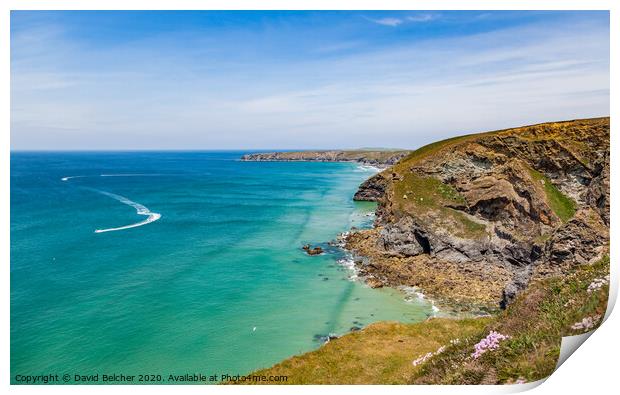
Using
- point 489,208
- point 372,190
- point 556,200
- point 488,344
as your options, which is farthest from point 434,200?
point 372,190

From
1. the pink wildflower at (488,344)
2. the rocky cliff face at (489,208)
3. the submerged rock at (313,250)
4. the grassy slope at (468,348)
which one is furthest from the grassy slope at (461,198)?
the pink wildflower at (488,344)

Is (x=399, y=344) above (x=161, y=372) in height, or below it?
above

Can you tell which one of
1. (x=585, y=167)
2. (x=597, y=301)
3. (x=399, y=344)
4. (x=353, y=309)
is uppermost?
(x=585, y=167)

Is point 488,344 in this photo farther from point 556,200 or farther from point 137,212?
point 137,212

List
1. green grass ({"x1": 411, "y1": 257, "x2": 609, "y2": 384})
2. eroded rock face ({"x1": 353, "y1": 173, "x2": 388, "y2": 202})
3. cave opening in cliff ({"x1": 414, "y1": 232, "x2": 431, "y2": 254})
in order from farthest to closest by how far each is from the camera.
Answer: eroded rock face ({"x1": 353, "y1": 173, "x2": 388, "y2": 202}), cave opening in cliff ({"x1": 414, "y1": 232, "x2": 431, "y2": 254}), green grass ({"x1": 411, "y1": 257, "x2": 609, "y2": 384})

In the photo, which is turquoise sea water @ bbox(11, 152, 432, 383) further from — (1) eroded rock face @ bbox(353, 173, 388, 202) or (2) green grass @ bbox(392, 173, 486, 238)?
(1) eroded rock face @ bbox(353, 173, 388, 202)

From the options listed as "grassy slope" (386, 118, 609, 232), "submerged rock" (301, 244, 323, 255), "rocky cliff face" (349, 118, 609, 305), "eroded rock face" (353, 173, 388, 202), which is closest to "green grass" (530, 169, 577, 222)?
"grassy slope" (386, 118, 609, 232)

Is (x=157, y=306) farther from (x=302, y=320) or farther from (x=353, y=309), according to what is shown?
(x=353, y=309)

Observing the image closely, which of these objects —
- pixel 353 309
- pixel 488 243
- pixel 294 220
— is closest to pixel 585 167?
pixel 488 243
